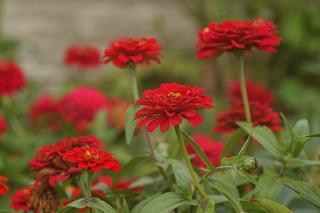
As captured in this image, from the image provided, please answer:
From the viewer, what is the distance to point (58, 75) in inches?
142

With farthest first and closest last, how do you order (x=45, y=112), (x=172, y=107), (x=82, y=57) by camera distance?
(x=82, y=57), (x=45, y=112), (x=172, y=107)

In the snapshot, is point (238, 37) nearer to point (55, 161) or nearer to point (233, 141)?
point (233, 141)

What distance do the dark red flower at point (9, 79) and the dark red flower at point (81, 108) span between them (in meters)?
0.14

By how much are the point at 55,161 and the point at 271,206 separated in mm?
307

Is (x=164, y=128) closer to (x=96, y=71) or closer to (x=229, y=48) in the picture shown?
(x=229, y=48)

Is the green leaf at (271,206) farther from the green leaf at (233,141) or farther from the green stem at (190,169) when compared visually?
the green leaf at (233,141)

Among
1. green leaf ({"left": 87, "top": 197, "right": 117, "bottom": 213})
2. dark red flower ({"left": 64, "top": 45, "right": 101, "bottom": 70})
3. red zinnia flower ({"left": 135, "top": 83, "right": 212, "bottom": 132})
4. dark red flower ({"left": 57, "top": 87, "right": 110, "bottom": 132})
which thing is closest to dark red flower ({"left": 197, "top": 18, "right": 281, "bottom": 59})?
red zinnia flower ({"left": 135, "top": 83, "right": 212, "bottom": 132})

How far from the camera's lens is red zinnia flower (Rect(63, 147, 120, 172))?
2.68 feet

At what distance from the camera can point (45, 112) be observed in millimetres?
1970

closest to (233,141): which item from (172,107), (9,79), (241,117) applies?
(241,117)

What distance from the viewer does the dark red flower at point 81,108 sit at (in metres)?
1.78

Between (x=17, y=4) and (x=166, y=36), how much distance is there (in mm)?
1242

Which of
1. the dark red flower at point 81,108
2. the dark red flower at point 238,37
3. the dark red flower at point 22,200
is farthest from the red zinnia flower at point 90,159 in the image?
the dark red flower at point 81,108

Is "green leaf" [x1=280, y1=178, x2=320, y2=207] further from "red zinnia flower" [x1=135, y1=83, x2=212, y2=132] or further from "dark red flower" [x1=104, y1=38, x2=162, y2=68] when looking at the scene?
"dark red flower" [x1=104, y1=38, x2=162, y2=68]
